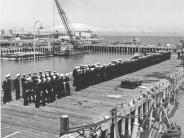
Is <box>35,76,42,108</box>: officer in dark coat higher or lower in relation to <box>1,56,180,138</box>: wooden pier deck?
higher

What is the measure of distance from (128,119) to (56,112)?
4.67 metres

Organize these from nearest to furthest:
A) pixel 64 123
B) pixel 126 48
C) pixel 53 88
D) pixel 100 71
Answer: pixel 64 123, pixel 53 88, pixel 100 71, pixel 126 48

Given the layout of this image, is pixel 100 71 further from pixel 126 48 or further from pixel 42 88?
pixel 126 48

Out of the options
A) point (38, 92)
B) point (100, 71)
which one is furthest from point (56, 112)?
point (100, 71)

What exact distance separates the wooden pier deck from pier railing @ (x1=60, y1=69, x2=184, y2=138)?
73cm

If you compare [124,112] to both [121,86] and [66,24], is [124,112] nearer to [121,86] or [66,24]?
[121,86]

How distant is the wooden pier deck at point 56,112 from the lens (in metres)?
12.3

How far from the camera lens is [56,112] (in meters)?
14.7

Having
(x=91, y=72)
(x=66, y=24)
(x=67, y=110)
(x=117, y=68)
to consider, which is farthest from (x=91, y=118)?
(x=66, y=24)

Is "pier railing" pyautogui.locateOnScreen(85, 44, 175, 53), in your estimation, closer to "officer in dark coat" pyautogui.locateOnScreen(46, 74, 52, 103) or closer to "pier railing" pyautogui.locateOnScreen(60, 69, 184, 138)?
"pier railing" pyautogui.locateOnScreen(60, 69, 184, 138)

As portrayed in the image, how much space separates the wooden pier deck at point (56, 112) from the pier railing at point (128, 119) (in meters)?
0.73

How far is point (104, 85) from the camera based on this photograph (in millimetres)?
22344

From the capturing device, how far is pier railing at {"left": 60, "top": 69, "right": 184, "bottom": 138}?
10.4m

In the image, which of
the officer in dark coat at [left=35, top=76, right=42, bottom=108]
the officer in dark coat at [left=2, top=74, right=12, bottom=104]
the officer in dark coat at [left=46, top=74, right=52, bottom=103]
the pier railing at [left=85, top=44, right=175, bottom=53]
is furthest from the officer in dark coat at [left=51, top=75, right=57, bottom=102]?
the pier railing at [left=85, top=44, right=175, bottom=53]
